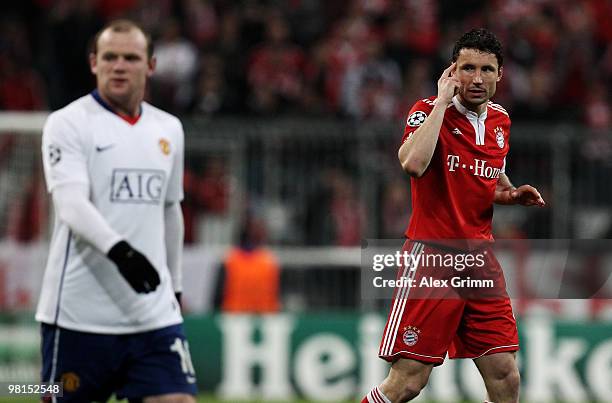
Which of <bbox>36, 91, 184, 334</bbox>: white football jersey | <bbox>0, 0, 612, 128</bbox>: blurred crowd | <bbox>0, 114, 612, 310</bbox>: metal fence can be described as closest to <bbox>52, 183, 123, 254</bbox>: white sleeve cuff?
<bbox>36, 91, 184, 334</bbox>: white football jersey

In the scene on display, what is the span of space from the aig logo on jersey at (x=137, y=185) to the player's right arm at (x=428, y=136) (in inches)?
49.1

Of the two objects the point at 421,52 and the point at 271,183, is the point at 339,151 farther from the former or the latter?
the point at 421,52

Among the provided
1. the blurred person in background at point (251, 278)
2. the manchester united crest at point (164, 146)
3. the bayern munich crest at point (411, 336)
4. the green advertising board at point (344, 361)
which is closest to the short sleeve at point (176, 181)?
the manchester united crest at point (164, 146)

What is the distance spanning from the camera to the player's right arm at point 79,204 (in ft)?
19.8

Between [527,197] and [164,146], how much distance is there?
1.86m

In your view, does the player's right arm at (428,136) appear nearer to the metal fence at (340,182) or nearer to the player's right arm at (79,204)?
the player's right arm at (79,204)

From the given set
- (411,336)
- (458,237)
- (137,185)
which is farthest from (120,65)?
(411,336)

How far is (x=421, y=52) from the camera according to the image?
15.7 metres

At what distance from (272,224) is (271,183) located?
46 cm

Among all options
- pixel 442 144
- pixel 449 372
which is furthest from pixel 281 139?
pixel 442 144

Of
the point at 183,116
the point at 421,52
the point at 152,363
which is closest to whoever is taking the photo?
the point at 152,363

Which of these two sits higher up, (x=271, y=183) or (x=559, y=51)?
(x=559, y=51)

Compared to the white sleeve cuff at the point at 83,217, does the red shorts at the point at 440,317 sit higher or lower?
lower

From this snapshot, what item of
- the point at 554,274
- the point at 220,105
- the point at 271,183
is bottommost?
the point at 554,274
